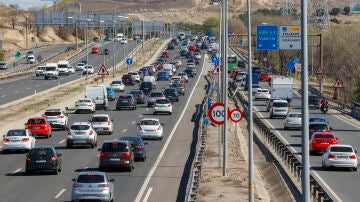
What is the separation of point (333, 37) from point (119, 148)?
97646mm

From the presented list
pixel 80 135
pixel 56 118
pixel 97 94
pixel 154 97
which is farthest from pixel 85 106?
pixel 80 135

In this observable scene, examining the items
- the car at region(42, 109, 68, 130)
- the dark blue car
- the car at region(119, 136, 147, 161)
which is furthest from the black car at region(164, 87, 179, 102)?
the car at region(119, 136, 147, 161)

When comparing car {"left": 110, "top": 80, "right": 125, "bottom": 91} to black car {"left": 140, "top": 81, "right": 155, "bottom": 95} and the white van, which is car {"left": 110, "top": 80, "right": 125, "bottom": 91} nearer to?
black car {"left": 140, "top": 81, "right": 155, "bottom": 95}

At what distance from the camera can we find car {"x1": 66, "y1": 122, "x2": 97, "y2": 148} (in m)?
47.6

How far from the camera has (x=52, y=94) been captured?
87.9m

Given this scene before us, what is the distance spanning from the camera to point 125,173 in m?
38.4

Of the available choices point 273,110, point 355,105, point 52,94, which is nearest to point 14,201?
point 273,110

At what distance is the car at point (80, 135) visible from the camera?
47625 millimetres

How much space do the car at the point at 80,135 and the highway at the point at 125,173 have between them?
1.47 ft

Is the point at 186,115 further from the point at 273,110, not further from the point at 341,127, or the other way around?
the point at 341,127

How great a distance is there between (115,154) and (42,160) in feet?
9.94

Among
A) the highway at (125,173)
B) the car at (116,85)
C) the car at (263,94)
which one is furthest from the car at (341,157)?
the car at (116,85)

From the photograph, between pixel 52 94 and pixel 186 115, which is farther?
pixel 52 94

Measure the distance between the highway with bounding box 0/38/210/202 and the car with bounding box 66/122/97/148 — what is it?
1.47 feet
